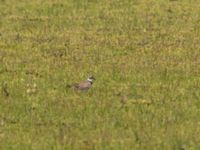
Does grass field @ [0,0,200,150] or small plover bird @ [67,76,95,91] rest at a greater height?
small plover bird @ [67,76,95,91]

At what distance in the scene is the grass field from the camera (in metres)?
14.0

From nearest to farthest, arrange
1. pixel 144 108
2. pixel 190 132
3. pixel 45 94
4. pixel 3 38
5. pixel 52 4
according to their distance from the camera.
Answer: pixel 190 132
pixel 144 108
pixel 45 94
pixel 3 38
pixel 52 4

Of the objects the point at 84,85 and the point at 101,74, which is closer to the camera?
the point at 84,85

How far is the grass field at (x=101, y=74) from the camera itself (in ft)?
46.0

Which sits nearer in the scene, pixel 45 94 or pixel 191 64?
pixel 45 94

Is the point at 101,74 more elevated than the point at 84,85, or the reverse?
the point at 84,85

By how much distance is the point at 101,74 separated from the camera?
740 inches

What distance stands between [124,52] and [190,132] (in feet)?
25.2

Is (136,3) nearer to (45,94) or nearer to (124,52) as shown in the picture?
(124,52)

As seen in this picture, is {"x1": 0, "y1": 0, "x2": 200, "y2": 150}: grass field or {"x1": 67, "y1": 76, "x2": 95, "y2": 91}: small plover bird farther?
{"x1": 67, "y1": 76, "x2": 95, "y2": 91}: small plover bird

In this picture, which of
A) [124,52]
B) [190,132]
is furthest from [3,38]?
[190,132]

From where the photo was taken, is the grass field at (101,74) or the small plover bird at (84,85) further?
the small plover bird at (84,85)

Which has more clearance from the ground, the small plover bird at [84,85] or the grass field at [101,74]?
the small plover bird at [84,85]

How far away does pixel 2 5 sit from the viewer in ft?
98.6
